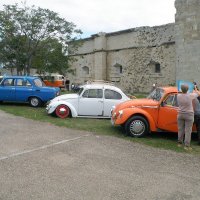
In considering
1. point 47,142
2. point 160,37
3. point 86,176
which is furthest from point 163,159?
point 160,37

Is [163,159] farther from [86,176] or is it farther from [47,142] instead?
[47,142]

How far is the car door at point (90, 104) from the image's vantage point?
13180 millimetres

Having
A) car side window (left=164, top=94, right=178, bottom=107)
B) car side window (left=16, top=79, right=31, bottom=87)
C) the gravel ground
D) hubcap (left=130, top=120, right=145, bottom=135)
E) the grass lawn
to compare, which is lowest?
the gravel ground

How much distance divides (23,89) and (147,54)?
12.4 meters

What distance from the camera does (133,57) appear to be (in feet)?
88.4

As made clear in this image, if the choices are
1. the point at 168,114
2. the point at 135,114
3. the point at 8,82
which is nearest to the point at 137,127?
the point at 135,114

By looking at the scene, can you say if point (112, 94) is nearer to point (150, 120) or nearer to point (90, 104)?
point (90, 104)

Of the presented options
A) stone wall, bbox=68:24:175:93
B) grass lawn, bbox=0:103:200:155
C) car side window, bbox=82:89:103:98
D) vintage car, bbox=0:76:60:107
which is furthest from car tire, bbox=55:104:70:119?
stone wall, bbox=68:24:175:93

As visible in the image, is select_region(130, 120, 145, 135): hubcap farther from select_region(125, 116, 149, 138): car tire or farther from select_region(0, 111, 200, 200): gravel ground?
select_region(0, 111, 200, 200): gravel ground

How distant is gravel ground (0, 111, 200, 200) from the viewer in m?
5.34

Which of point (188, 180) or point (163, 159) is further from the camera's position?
point (163, 159)

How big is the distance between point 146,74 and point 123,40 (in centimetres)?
390

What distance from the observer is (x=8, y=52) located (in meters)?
24.8

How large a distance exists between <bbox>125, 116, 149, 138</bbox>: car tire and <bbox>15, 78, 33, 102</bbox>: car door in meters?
8.11
